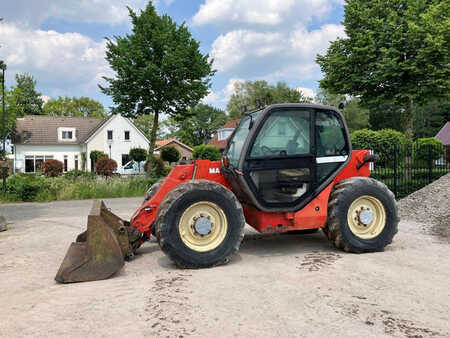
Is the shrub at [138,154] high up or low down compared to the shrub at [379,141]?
up

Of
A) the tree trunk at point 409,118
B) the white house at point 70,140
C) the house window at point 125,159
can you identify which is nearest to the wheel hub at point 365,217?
the tree trunk at point 409,118

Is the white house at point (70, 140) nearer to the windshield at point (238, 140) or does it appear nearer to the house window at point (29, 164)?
the house window at point (29, 164)

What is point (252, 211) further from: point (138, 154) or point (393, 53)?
point (138, 154)

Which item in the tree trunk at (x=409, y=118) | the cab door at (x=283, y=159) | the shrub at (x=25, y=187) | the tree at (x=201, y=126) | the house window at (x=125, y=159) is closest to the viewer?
the cab door at (x=283, y=159)

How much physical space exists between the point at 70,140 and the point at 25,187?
82.5 feet

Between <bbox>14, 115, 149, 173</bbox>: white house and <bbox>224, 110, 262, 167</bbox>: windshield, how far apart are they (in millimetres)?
34414

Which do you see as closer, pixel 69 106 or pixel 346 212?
pixel 346 212

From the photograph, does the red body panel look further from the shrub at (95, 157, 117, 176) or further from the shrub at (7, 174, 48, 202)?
the shrub at (95, 157, 117, 176)

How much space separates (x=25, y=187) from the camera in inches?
583

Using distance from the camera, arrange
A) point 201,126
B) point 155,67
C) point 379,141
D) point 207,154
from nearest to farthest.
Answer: point 379,141 → point 155,67 → point 207,154 → point 201,126

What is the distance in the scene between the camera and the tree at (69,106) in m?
59.6

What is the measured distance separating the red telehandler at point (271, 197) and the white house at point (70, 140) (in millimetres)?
34749

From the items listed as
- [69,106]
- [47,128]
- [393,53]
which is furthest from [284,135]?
[69,106]

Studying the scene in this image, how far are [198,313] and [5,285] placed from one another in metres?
2.44
